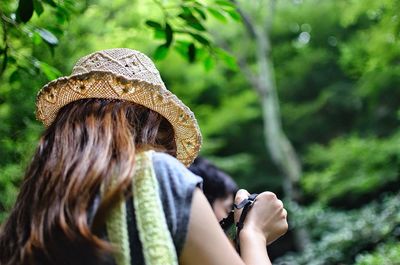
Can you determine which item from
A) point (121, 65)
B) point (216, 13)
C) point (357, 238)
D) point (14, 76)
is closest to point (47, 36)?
point (14, 76)

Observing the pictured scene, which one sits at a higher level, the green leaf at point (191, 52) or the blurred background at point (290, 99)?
the blurred background at point (290, 99)

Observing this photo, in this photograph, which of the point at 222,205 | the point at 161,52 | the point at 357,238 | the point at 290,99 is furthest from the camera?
the point at 290,99

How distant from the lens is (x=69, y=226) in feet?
3.09

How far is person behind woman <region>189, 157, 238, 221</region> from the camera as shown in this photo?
307 cm

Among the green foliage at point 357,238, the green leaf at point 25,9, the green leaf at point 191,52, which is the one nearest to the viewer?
the green leaf at point 25,9

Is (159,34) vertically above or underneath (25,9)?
above

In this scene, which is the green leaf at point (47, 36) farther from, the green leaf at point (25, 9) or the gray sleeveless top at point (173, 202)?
the gray sleeveless top at point (173, 202)

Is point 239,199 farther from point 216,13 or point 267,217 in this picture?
point 216,13

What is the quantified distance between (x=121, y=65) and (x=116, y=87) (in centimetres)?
7

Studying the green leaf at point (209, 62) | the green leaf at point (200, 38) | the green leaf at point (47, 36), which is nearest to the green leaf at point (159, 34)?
the green leaf at point (200, 38)

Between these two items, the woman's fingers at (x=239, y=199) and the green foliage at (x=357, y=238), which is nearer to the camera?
the woman's fingers at (x=239, y=199)

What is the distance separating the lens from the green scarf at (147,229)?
92 cm

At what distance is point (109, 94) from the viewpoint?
1.13 m

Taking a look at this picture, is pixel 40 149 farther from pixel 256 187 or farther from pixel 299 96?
pixel 299 96
